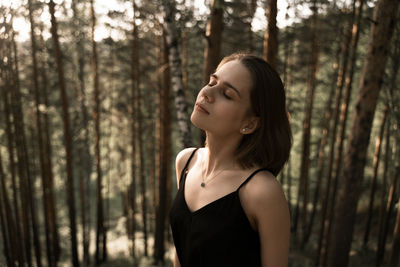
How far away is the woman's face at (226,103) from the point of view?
59.8 inches

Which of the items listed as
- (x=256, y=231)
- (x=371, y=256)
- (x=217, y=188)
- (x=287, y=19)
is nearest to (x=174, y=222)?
(x=217, y=188)

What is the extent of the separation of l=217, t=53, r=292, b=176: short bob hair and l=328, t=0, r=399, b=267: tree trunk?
432 centimetres

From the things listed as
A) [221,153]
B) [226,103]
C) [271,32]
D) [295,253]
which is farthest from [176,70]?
[295,253]

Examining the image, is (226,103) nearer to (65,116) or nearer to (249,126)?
(249,126)

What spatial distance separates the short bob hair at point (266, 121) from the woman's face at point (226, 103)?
0.03m

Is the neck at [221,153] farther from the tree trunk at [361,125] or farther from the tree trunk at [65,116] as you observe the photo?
the tree trunk at [65,116]

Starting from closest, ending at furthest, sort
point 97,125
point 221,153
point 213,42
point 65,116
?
point 221,153, point 213,42, point 65,116, point 97,125

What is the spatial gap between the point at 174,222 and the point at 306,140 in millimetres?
12435

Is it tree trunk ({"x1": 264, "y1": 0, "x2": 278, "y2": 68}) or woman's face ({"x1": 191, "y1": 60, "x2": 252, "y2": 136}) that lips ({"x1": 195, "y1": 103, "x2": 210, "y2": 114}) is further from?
tree trunk ({"x1": 264, "y1": 0, "x2": 278, "y2": 68})

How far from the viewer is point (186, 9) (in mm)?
7824

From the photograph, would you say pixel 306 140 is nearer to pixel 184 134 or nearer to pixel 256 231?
pixel 184 134

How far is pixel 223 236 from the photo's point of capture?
1500 millimetres

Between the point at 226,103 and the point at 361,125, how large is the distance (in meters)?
4.55

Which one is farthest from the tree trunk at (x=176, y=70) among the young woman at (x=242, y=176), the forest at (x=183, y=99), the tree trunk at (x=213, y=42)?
the young woman at (x=242, y=176)
